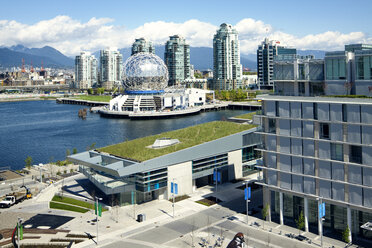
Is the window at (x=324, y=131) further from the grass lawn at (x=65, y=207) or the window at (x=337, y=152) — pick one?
the grass lawn at (x=65, y=207)

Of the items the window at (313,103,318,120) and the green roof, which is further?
the green roof

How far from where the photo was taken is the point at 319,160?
35500 mm

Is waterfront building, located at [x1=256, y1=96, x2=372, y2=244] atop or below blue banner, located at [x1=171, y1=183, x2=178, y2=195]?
atop

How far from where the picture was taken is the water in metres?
94.8

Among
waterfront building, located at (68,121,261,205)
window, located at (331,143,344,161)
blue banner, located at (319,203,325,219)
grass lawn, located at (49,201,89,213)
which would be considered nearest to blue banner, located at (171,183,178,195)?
waterfront building, located at (68,121,261,205)

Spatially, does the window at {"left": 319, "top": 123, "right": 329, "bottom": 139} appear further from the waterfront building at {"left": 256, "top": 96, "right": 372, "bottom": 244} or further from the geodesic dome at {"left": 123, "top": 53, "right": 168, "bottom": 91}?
the geodesic dome at {"left": 123, "top": 53, "right": 168, "bottom": 91}

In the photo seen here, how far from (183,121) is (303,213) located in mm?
111286

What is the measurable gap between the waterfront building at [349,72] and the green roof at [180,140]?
20499mm

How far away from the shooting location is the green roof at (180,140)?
49.4m

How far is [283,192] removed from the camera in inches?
1523

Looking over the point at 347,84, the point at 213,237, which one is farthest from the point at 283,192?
the point at 347,84

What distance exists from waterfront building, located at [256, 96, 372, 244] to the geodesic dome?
463 feet

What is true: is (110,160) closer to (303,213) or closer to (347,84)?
(303,213)

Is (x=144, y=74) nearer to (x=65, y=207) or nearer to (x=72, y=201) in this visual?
(x=72, y=201)
